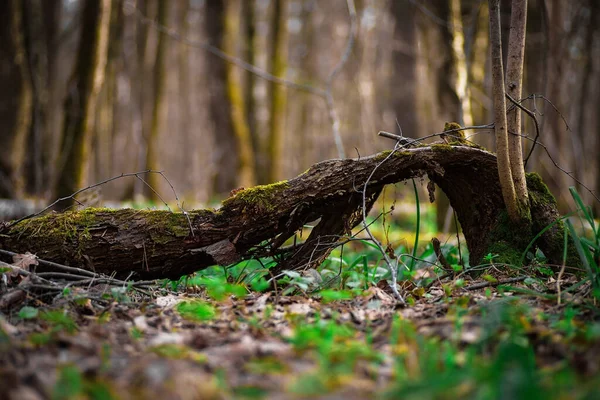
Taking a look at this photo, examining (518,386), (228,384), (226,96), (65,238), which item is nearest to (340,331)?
(228,384)

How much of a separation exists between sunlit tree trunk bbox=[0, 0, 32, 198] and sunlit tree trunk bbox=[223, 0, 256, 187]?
396 centimetres

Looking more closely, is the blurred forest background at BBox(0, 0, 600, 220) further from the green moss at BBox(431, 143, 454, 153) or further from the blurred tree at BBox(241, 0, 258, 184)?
the green moss at BBox(431, 143, 454, 153)

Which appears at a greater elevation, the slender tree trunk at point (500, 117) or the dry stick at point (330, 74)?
the dry stick at point (330, 74)

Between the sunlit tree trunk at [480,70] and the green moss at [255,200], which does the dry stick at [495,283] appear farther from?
the sunlit tree trunk at [480,70]

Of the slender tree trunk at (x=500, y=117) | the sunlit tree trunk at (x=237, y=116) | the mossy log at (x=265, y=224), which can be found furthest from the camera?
the sunlit tree trunk at (x=237, y=116)

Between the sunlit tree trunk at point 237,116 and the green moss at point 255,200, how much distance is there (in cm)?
727

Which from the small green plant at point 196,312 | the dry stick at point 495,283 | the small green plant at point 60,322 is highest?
the small green plant at point 60,322

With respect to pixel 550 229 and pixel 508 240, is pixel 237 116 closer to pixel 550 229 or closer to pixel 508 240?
pixel 508 240

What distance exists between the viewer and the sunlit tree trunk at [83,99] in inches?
254

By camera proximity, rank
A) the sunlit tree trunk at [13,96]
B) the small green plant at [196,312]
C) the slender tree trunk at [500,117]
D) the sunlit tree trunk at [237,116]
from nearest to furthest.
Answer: the small green plant at [196,312], the slender tree trunk at [500,117], the sunlit tree trunk at [13,96], the sunlit tree trunk at [237,116]

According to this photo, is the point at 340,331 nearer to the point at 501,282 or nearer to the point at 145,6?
the point at 501,282

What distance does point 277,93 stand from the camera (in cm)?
1166

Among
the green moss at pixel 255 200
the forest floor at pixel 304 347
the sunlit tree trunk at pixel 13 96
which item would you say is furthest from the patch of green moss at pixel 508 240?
the sunlit tree trunk at pixel 13 96

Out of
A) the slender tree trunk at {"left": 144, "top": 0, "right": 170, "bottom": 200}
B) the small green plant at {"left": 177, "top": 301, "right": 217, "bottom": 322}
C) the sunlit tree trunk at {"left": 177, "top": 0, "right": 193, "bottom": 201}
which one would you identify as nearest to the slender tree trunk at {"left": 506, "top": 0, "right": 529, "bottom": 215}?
the small green plant at {"left": 177, "top": 301, "right": 217, "bottom": 322}
